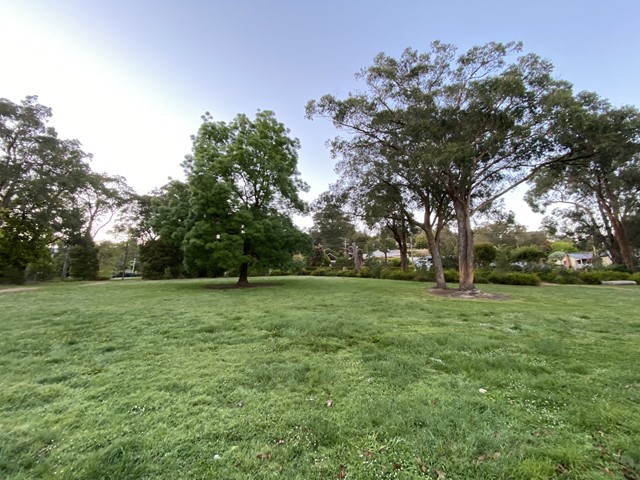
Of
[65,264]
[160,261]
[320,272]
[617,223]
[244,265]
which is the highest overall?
[617,223]

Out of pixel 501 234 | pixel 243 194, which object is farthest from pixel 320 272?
pixel 501 234

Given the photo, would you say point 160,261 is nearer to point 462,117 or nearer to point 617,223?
point 462,117

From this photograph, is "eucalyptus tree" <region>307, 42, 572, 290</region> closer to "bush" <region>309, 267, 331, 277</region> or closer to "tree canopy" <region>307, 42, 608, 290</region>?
"tree canopy" <region>307, 42, 608, 290</region>

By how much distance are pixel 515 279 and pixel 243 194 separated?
16.4 m

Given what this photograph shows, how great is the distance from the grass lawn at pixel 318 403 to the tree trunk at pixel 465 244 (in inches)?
241

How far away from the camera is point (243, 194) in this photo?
45.9 ft

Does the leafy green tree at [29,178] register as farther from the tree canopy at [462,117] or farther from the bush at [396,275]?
the bush at [396,275]

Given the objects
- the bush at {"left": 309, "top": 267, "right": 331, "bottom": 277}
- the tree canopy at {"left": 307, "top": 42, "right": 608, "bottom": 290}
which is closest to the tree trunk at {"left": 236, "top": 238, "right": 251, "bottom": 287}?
the tree canopy at {"left": 307, "top": 42, "right": 608, "bottom": 290}

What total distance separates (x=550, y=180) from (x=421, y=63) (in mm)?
14405

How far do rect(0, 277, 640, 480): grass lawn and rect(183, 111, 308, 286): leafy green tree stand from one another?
23.3 ft

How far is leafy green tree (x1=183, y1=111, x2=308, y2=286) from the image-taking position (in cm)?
1186

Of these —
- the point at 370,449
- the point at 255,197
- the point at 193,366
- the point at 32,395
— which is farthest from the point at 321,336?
the point at 255,197

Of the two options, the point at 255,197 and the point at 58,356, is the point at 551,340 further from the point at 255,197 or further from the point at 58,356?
the point at 255,197

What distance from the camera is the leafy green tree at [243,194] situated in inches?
467
